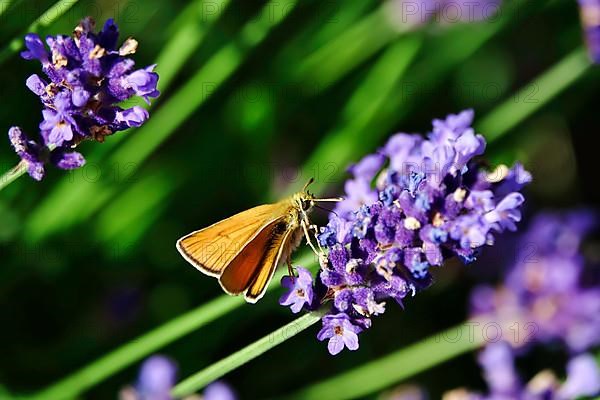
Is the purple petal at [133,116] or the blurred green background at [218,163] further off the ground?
the blurred green background at [218,163]

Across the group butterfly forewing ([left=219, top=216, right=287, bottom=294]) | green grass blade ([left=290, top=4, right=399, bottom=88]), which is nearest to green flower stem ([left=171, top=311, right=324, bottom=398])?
butterfly forewing ([left=219, top=216, right=287, bottom=294])

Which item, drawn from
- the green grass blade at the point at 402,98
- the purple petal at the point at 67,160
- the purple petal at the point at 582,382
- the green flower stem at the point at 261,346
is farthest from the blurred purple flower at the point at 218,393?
the green grass blade at the point at 402,98

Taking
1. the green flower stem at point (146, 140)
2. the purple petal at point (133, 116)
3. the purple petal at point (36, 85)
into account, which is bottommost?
the purple petal at point (133, 116)

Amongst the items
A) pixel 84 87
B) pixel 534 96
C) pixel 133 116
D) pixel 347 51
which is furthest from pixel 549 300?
pixel 84 87

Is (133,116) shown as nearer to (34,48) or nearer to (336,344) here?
(34,48)

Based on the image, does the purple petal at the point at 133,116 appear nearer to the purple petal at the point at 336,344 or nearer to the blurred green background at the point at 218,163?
the purple petal at the point at 336,344

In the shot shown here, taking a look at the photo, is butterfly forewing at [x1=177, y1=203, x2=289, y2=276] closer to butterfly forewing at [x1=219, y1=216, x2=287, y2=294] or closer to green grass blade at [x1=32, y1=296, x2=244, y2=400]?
butterfly forewing at [x1=219, y1=216, x2=287, y2=294]
